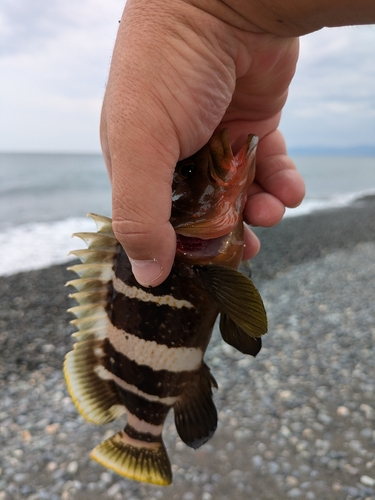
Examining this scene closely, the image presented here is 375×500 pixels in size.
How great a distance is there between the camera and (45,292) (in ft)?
26.3

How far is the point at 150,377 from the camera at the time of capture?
227cm

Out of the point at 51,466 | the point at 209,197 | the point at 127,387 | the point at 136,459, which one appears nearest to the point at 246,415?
the point at 51,466

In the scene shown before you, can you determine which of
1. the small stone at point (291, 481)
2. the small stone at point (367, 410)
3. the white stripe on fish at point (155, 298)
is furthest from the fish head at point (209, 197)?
the small stone at point (367, 410)

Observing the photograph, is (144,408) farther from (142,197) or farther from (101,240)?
(142,197)

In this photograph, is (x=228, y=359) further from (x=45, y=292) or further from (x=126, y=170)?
(x=126, y=170)

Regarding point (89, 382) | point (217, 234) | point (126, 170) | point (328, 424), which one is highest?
point (126, 170)

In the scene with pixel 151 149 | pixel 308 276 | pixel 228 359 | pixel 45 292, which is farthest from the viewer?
pixel 308 276

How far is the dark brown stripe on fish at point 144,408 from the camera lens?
2383mm

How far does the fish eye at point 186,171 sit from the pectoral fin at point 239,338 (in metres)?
0.72

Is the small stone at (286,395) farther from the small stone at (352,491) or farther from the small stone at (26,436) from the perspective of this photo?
the small stone at (26,436)

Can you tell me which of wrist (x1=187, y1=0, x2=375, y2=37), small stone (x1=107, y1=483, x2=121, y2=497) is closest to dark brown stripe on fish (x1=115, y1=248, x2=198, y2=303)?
wrist (x1=187, y1=0, x2=375, y2=37)

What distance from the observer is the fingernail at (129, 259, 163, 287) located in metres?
1.92

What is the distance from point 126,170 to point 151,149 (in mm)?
121

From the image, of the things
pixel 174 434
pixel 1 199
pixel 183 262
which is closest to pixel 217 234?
pixel 183 262
